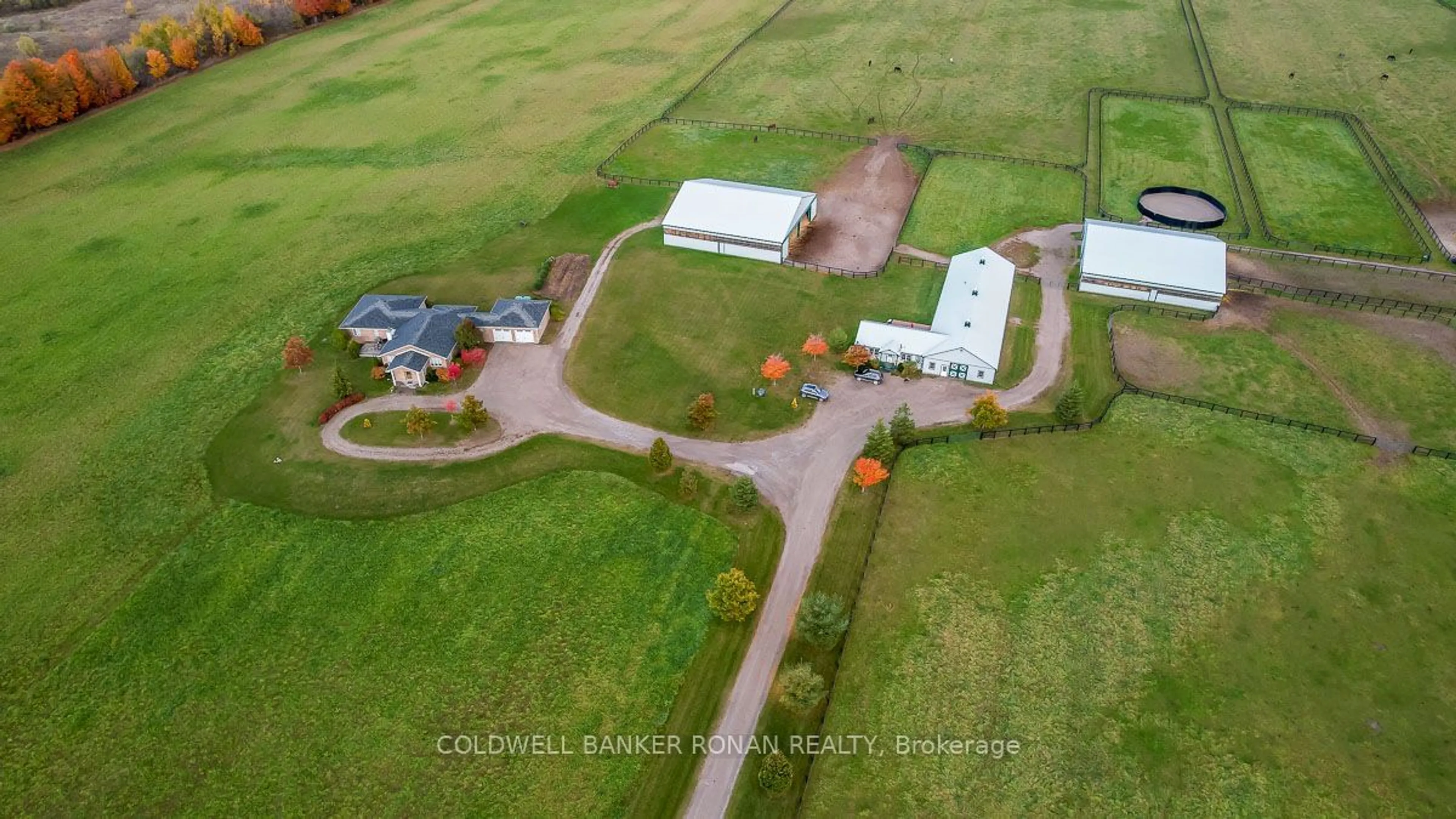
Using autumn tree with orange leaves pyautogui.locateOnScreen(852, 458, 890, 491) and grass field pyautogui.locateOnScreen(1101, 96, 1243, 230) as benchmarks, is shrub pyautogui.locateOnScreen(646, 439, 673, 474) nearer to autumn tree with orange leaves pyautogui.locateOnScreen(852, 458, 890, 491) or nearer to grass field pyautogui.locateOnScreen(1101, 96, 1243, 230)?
autumn tree with orange leaves pyautogui.locateOnScreen(852, 458, 890, 491)

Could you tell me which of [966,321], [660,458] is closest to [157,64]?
[660,458]

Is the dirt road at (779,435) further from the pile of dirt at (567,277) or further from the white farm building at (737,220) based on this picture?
the white farm building at (737,220)

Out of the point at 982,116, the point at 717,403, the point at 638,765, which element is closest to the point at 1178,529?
Result: the point at 717,403

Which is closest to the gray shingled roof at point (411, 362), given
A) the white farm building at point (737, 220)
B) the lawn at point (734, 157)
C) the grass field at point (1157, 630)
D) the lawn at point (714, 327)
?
the lawn at point (714, 327)

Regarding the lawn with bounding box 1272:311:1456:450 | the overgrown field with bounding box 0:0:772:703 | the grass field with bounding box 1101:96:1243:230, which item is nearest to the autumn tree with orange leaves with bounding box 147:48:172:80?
the overgrown field with bounding box 0:0:772:703

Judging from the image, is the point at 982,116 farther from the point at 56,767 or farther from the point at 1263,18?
the point at 56,767

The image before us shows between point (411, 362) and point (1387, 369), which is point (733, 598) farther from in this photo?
point (1387, 369)

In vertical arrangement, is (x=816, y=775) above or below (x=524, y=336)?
below
